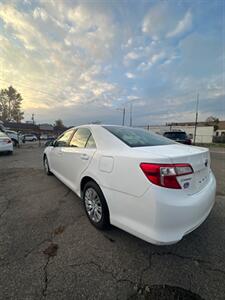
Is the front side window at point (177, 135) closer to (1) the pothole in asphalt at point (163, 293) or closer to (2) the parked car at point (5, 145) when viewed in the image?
(2) the parked car at point (5, 145)

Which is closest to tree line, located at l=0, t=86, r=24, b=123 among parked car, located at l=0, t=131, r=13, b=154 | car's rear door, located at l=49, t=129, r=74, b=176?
parked car, located at l=0, t=131, r=13, b=154

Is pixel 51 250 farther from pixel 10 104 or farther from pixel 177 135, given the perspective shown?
pixel 10 104

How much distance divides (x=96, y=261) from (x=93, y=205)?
0.79 metres

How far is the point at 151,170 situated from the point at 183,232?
0.74 meters

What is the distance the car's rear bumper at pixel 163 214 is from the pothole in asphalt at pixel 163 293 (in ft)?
1.35

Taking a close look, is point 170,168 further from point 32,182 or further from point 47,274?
point 32,182

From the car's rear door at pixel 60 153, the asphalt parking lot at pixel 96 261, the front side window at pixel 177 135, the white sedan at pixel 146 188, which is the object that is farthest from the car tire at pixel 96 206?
the front side window at pixel 177 135

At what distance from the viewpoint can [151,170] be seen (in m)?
1.73

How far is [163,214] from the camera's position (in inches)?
65.9

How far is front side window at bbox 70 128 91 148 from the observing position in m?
3.05

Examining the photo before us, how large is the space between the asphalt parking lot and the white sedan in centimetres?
37

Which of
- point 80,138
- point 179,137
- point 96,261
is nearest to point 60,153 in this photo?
point 80,138

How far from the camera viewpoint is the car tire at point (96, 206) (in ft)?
7.73

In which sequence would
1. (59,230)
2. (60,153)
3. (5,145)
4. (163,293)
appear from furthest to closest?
(5,145), (60,153), (59,230), (163,293)
